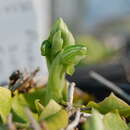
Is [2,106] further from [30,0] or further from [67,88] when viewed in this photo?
[30,0]

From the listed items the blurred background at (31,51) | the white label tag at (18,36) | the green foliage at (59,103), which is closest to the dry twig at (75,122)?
the green foliage at (59,103)

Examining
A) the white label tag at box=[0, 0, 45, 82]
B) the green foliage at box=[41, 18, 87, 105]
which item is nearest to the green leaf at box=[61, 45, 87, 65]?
the green foliage at box=[41, 18, 87, 105]

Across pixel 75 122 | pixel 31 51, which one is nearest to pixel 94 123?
pixel 75 122

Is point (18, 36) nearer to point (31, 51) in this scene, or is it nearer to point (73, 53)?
point (31, 51)

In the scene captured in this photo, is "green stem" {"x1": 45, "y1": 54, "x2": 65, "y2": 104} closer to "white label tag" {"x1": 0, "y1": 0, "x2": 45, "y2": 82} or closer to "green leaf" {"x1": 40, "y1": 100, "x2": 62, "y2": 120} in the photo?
"green leaf" {"x1": 40, "y1": 100, "x2": 62, "y2": 120}

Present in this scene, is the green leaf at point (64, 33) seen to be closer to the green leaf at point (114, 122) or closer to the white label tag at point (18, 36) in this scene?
the green leaf at point (114, 122)
